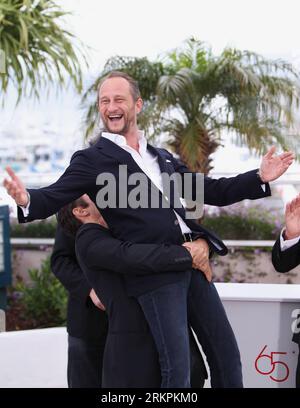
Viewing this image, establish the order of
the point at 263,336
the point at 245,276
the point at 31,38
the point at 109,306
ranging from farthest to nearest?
the point at 245,276
the point at 31,38
the point at 263,336
the point at 109,306

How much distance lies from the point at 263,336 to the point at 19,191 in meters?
1.36

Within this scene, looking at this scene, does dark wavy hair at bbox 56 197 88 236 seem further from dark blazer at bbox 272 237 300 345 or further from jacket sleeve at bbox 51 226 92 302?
dark blazer at bbox 272 237 300 345

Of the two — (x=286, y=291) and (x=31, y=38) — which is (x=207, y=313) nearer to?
(x=286, y=291)

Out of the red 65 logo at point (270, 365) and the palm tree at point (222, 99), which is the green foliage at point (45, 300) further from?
the red 65 logo at point (270, 365)

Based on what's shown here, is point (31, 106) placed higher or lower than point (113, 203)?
higher

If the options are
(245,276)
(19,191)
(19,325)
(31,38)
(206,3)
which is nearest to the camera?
(19,191)

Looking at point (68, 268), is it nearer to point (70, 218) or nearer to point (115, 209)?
point (70, 218)

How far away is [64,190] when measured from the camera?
76.2 inches

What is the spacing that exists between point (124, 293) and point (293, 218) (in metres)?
0.75

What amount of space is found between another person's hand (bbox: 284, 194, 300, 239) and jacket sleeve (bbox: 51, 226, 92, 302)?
2.51 feet

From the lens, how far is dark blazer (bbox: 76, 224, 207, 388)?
190cm

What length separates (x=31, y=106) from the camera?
239 inches

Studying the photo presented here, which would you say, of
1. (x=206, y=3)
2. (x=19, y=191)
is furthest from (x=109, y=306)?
(x=206, y=3)

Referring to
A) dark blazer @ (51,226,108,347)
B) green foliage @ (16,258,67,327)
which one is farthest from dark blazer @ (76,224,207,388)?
green foliage @ (16,258,67,327)
